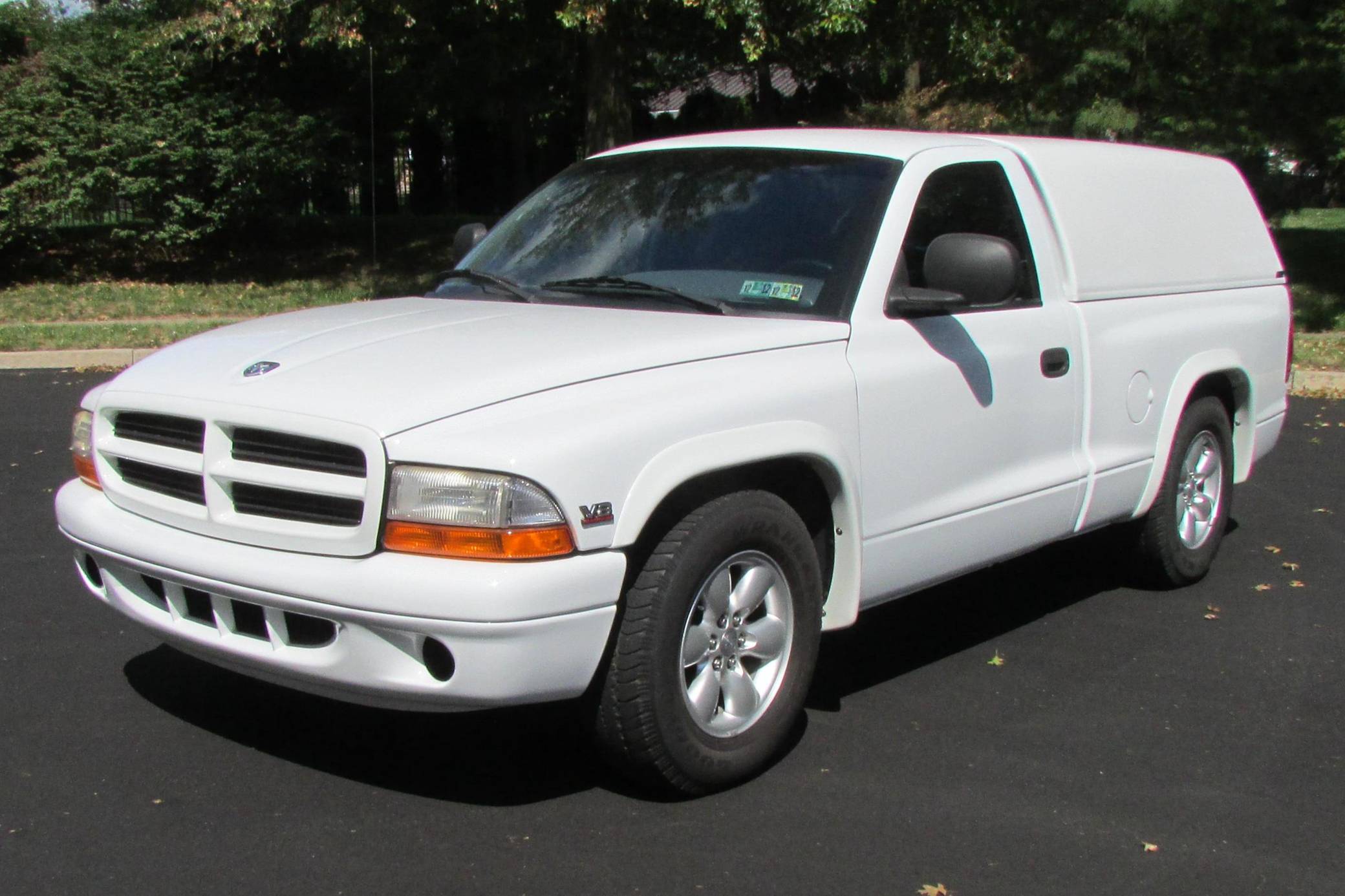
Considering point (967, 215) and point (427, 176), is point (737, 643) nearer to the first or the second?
point (967, 215)

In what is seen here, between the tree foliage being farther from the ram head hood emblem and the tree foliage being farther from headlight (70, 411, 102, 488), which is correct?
the ram head hood emblem

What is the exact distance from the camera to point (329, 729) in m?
4.68

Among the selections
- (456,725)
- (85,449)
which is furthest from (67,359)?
(456,725)

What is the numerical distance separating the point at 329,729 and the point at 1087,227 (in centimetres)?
324

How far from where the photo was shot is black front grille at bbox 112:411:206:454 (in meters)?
4.10

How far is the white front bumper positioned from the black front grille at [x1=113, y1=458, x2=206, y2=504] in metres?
0.12

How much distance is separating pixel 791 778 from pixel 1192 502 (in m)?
2.95

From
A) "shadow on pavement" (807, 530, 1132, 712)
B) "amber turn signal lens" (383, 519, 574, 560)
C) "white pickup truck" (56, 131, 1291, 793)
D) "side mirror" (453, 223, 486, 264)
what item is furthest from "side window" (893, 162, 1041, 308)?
"side mirror" (453, 223, 486, 264)

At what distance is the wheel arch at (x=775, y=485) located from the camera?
3.85 metres

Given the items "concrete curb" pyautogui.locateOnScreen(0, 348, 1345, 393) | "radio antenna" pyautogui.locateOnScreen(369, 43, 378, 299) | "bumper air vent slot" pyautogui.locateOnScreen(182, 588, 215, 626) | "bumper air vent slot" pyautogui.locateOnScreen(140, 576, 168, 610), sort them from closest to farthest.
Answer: "bumper air vent slot" pyautogui.locateOnScreen(182, 588, 215, 626)
"bumper air vent slot" pyautogui.locateOnScreen(140, 576, 168, 610)
"concrete curb" pyautogui.locateOnScreen(0, 348, 1345, 393)
"radio antenna" pyautogui.locateOnScreen(369, 43, 378, 299)

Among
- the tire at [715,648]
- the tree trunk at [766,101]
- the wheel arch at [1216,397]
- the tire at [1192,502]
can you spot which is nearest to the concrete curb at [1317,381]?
the wheel arch at [1216,397]

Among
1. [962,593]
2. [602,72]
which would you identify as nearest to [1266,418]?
[962,593]

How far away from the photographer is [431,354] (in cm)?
412

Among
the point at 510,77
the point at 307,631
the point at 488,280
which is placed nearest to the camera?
the point at 307,631
